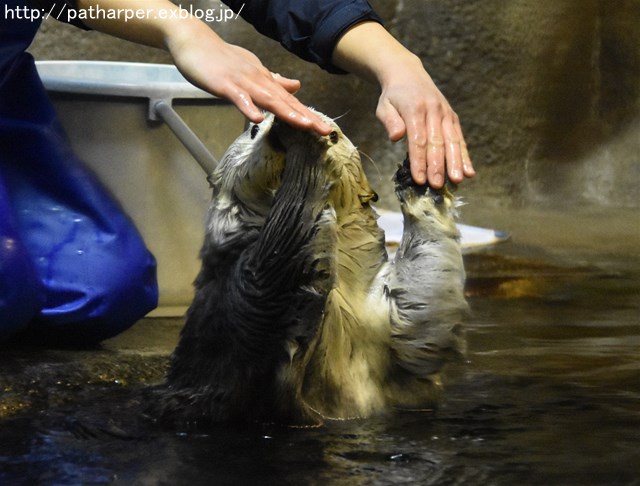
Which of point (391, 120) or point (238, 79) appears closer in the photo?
point (238, 79)

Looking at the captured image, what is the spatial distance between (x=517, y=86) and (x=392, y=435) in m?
4.72

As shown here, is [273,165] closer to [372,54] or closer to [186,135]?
[372,54]

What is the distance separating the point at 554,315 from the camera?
12.7ft

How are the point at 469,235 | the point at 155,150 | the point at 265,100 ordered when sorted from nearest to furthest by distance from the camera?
the point at 265,100 → the point at 155,150 → the point at 469,235

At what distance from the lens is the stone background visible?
6652 millimetres

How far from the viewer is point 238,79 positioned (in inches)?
90.4

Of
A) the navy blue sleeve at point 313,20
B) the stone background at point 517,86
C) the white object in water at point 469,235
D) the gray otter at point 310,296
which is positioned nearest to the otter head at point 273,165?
the gray otter at point 310,296

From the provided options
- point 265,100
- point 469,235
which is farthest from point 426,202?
point 469,235

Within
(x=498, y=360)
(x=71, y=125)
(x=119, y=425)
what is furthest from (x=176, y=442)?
(x=71, y=125)

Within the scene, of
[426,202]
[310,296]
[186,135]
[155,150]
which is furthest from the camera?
[155,150]

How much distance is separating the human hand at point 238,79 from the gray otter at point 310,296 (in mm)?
89

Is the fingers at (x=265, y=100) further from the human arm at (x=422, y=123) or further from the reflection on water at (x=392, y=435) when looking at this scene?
the reflection on water at (x=392, y=435)

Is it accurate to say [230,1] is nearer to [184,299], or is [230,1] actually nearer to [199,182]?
[199,182]

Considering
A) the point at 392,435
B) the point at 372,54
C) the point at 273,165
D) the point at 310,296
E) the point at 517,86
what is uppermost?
the point at 517,86
